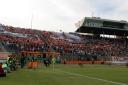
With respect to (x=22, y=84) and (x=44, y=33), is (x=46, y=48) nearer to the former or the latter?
(x=44, y=33)

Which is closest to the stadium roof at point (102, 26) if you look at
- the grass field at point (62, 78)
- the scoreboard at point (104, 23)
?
the scoreboard at point (104, 23)

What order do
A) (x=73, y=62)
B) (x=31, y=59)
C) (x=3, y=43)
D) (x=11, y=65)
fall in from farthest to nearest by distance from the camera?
(x=73, y=62), (x=3, y=43), (x=31, y=59), (x=11, y=65)

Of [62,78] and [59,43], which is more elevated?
[59,43]

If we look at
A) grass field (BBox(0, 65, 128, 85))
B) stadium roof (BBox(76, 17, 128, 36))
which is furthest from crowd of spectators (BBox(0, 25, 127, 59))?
grass field (BBox(0, 65, 128, 85))

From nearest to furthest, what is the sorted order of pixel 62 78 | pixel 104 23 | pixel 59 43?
pixel 62 78 → pixel 59 43 → pixel 104 23

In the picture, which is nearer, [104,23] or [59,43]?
[59,43]

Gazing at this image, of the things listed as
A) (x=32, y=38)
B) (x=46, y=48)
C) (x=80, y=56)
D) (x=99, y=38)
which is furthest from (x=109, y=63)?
(x=99, y=38)

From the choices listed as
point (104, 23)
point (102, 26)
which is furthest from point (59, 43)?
point (104, 23)

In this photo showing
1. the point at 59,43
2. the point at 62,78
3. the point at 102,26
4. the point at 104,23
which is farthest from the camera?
the point at 104,23

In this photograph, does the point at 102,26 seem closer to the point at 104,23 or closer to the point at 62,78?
the point at 104,23

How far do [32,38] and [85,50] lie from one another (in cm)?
1037

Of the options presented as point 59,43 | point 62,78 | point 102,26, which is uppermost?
point 102,26

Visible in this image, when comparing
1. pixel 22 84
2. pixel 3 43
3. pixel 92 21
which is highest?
pixel 92 21

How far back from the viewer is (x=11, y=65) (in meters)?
34.1
